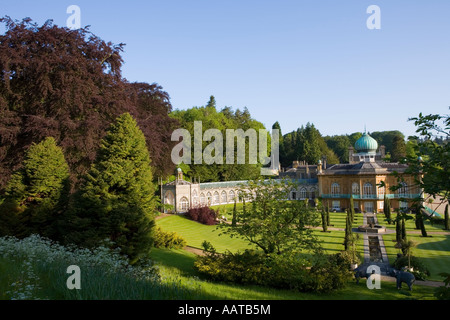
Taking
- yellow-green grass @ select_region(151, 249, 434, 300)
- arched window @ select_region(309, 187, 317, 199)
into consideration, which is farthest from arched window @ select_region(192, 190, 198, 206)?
arched window @ select_region(309, 187, 317, 199)

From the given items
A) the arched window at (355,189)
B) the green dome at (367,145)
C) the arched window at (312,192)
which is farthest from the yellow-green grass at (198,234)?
the green dome at (367,145)

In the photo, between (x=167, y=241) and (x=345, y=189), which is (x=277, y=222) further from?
(x=345, y=189)

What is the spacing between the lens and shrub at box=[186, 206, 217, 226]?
111 ft

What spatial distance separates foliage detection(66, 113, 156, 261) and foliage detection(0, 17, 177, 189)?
5.44 m

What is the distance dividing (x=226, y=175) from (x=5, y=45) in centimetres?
3545

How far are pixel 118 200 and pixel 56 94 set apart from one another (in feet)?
29.3

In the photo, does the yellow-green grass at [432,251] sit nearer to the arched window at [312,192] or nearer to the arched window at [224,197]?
the arched window at [224,197]

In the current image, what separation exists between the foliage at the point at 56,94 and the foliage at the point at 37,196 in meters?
2.39

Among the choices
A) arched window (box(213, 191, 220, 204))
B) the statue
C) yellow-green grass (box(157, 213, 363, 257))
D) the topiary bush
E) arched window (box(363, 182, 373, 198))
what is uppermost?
arched window (box(363, 182, 373, 198))

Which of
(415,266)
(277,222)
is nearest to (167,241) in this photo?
(277,222)

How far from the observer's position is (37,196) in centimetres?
1480

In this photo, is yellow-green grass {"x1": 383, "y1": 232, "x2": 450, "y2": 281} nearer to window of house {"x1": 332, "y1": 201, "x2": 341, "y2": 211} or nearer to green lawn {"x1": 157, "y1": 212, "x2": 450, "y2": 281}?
green lawn {"x1": 157, "y1": 212, "x2": 450, "y2": 281}

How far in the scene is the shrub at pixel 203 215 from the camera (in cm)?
3372

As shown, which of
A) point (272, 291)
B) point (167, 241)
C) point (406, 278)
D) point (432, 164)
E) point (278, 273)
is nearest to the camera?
point (432, 164)
